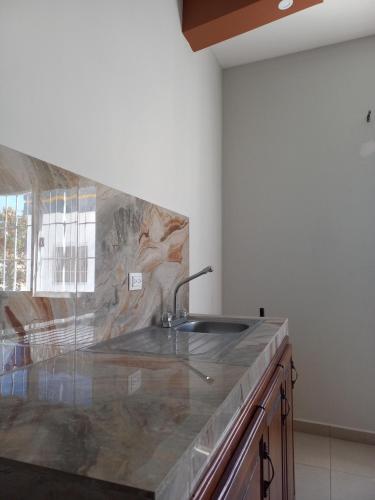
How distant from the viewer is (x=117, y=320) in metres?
1.40

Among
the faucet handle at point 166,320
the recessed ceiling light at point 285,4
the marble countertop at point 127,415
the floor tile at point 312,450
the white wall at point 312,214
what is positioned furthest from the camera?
the white wall at point 312,214

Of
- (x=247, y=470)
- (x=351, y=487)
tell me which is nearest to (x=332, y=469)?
(x=351, y=487)

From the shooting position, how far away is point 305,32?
258 cm

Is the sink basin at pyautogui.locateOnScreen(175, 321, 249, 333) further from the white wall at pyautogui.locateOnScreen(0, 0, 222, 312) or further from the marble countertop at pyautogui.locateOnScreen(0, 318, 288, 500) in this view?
the marble countertop at pyautogui.locateOnScreen(0, 318, 288, 500)

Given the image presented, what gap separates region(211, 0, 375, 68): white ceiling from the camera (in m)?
2.36

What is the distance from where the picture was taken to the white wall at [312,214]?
2.54 m

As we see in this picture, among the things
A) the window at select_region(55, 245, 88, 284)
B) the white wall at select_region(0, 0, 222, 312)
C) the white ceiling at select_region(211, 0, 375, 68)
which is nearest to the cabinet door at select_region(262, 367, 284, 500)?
the window at select_region(55, 245, 88, 284)

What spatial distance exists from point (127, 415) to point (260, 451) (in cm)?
56

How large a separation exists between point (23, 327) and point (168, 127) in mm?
1432

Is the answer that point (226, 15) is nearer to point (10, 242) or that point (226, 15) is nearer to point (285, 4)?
point (285, 4)

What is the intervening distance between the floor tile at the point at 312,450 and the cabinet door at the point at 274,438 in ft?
3.53

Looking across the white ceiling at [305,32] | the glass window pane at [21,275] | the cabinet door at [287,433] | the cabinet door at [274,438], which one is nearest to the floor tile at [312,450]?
the cabinet door at [287,433]

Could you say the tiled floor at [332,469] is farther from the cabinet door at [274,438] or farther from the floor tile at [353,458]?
the cabinet door at [274,438]

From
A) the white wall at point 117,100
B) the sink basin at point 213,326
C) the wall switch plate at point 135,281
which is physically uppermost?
the white wall at point 117,100
